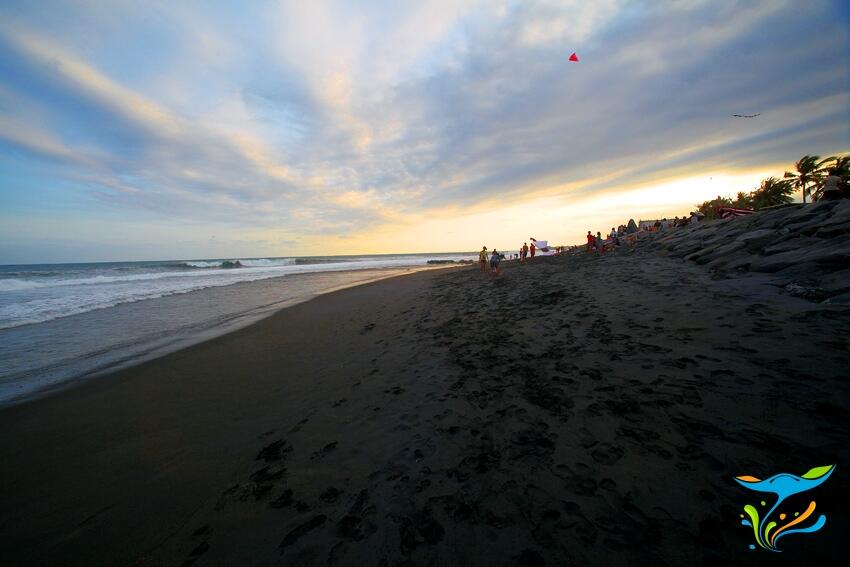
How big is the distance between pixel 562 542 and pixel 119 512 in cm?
439

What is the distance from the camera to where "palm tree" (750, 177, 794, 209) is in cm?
2789

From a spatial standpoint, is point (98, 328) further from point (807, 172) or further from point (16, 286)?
point (807, 172)

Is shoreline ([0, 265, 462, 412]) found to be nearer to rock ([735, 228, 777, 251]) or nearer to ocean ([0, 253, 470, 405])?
ocean ([0, 253, 470, 405])

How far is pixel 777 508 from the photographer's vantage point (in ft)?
7.64

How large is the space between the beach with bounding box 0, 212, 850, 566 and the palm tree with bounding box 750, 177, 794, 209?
33.6 m

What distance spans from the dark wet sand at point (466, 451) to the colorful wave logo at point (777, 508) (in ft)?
0.24

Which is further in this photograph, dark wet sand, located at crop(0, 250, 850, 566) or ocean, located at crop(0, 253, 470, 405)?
ocean, located at crop(0, 253, 470, 405)

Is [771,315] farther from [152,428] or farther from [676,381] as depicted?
[152,428]

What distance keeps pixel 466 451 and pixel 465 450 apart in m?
0.02

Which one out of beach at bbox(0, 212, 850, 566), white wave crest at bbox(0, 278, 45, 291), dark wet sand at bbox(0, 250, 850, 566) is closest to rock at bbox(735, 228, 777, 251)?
beach at bbox(0, 212, 850, 566)

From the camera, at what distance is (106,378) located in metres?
6.89

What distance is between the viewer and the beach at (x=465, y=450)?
2447 mm

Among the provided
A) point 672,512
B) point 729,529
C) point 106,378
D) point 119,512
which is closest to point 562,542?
point 672,512

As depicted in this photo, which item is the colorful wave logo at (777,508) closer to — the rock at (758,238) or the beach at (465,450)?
the beach at (465,450)
